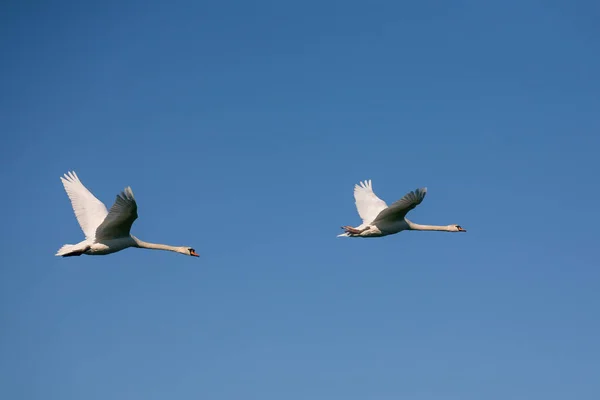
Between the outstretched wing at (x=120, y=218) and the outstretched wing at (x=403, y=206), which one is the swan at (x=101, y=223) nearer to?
the outstretched wing at (x=120, y=218)

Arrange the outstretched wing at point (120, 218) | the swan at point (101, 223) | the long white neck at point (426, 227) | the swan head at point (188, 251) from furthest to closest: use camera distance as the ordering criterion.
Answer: the long white neck at point (426, 227) → the swan head at point (188, 251) → the swan at point (101, 223) → the outstretched wing at point (120, 218)

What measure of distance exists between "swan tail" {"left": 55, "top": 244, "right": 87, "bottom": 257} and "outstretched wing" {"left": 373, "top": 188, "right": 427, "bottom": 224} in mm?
15006

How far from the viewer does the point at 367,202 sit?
173 feet

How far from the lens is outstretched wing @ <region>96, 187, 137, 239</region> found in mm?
39219

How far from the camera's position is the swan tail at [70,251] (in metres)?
42.8

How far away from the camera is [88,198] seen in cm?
4738

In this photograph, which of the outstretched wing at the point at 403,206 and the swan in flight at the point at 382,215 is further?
the swan in flight at the point at 382,215

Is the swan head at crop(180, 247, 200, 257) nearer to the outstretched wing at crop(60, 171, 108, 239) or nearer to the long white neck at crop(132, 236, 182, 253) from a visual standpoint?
the long white neck at crop(132, 236, 182, 253)

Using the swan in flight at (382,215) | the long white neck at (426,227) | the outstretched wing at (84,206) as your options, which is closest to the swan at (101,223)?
the outstretched wing at (84,206)

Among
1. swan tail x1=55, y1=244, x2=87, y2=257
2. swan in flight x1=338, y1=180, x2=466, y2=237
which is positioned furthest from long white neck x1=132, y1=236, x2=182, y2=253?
swan in flight x1=338, y1=180, x2=466, y2=237

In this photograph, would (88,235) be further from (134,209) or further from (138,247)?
(134,209)

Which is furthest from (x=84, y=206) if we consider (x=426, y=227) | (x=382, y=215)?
(x=426, y=227)

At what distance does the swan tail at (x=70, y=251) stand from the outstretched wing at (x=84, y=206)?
158cm

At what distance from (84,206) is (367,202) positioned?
15.9m
